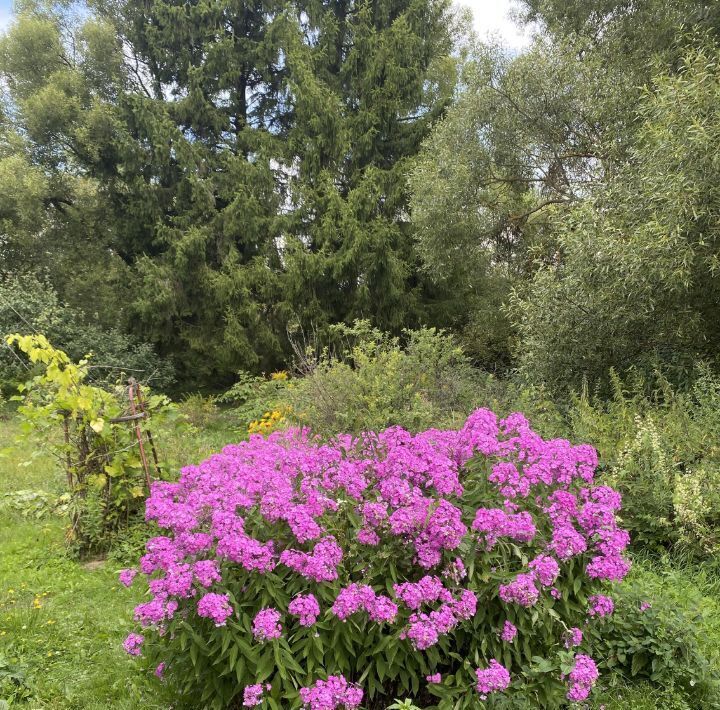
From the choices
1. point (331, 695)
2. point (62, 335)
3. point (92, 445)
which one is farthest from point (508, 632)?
point (62, 335)

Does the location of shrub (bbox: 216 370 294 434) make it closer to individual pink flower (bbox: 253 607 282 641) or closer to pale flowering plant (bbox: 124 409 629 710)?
pale flowering plant (bbox: 124 409 629 710)

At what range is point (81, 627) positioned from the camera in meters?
3.15

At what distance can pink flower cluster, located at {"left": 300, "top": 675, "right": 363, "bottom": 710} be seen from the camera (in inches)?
69.2

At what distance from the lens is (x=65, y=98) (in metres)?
11.0

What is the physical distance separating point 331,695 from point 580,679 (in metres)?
0.95

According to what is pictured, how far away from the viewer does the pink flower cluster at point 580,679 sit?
197 centimetres

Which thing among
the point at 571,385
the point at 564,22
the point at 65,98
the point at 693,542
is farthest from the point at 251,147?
the point at 693,542

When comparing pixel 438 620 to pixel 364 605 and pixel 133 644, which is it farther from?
pixel 133 644

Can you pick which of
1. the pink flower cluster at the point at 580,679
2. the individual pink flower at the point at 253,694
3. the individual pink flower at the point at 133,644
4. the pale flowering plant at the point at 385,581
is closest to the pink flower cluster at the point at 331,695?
the pale flowering plant at the point at 385,581

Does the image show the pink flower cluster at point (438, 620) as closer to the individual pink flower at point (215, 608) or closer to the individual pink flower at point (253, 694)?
the individual pink flower at point (253, 694)

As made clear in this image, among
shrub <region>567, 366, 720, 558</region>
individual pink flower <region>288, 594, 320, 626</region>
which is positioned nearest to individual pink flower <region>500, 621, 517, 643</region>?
individual pink flower <region>288, 594, 320, 626</region>

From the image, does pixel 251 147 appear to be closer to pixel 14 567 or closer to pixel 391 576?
pixel 14 567

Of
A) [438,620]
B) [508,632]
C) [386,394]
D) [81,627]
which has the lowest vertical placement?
[81,627]

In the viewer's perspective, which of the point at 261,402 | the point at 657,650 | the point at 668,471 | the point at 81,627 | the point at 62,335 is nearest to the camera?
the point at 657,650
